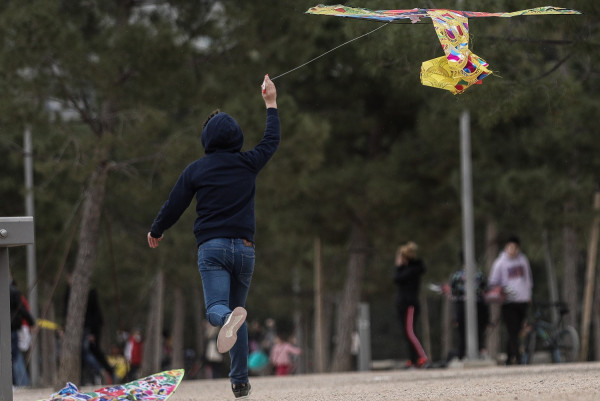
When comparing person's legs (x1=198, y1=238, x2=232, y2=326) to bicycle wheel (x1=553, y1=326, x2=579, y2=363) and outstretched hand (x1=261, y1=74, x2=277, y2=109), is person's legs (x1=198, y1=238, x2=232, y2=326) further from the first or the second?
bicycle wheel (x1=553, y1=326, x2=579, y2=363)

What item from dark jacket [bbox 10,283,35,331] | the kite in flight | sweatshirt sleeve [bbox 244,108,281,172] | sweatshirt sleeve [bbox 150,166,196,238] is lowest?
dark jacket [bbox 10,283,35,331]

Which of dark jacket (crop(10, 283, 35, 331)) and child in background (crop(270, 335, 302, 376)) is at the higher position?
dark jacket (crop(10, 283, 35, 331))

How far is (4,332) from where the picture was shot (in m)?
7.03

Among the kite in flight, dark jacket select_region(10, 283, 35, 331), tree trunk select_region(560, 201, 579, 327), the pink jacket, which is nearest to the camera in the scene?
the kite in flight

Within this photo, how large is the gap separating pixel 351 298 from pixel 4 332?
16778 millimetres

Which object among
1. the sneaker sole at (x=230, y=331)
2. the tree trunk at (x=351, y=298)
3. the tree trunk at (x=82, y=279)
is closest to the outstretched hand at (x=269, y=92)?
the sneaker sole at (x=230, y=331)

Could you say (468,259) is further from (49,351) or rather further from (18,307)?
(49,351)

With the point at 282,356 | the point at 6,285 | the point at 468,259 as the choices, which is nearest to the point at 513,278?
the point at 468,259

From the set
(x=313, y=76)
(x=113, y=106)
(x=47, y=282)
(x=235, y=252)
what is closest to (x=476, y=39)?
(x=235, y=252)

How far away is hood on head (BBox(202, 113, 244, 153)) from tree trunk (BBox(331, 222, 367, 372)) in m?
15.9

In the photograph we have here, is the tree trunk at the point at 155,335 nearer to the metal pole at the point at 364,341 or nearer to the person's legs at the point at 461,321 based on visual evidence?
the metal pole at the point at 364,341

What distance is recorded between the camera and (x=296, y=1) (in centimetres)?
1362

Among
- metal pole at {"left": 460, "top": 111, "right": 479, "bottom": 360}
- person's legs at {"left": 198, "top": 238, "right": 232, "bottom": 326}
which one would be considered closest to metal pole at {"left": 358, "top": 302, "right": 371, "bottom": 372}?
metal pole at {"left": 460, "top": 111, "right": 479, "bottom": 360}

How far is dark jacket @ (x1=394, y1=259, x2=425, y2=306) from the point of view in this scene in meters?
15.5
